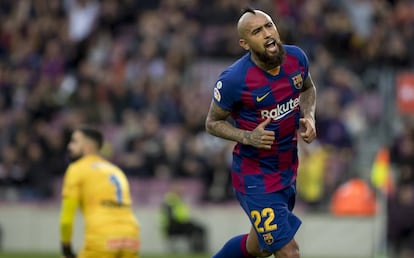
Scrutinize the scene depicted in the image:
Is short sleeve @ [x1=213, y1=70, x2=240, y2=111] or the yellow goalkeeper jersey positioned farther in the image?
the yellow goalkeeper jersey

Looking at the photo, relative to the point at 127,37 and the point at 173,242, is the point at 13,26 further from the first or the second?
the point at 173,242

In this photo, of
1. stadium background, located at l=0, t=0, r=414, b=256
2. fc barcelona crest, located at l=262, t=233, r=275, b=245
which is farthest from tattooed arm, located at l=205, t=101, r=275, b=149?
stadium background, located at l=0, t=0, r=414, b=256

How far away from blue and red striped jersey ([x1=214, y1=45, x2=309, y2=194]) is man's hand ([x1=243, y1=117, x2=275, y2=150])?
0.24 meters

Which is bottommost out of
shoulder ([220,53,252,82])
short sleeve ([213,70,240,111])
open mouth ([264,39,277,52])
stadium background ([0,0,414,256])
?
stadium background ([0,0,414,256])

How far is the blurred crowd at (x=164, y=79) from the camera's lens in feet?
71.2

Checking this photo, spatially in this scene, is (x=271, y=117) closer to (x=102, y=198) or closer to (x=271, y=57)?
(x=271, y=57)

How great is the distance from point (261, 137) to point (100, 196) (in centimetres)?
237

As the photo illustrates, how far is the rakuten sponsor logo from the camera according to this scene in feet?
33.3

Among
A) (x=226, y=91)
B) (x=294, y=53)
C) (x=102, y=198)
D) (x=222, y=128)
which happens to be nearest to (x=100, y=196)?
(x=102, y=198)

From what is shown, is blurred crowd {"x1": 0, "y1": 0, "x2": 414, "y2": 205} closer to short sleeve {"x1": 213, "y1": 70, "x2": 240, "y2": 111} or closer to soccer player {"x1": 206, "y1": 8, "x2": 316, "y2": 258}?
soccer player {"x1": 206, "y1": 8, "x2": 316, "y2": 258}

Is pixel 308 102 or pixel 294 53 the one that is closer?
pixel 294 53

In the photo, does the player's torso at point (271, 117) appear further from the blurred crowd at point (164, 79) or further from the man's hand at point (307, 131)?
the blurred crowd at point (164, 79)

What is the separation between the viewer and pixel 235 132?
10.0 metres

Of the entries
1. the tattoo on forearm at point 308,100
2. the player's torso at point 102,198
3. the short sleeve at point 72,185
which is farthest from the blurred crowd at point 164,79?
the tattoo on forearm at point 308,100
